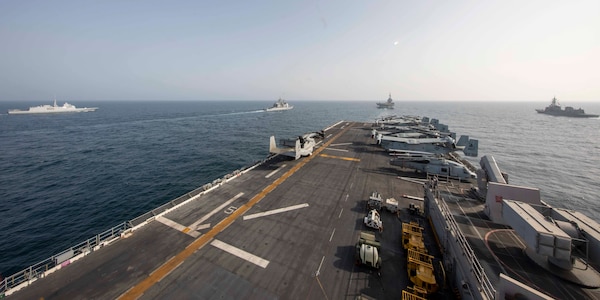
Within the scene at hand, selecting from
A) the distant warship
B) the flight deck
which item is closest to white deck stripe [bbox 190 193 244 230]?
the flight deck

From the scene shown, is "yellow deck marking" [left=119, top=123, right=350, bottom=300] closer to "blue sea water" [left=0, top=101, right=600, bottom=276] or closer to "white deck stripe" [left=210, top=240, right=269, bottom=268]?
"white deck stripe" [left=210, top=240, right=269, bottom=268]

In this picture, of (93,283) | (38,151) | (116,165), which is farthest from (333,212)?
(38,151)

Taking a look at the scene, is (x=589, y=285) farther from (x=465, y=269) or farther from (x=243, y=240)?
(x=243, y=240)

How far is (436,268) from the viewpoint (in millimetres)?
17688

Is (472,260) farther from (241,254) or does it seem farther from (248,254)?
(241,254)

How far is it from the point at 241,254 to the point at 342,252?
30.2ft

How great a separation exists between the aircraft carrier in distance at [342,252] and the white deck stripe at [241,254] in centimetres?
9

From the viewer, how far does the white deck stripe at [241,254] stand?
1858 cm

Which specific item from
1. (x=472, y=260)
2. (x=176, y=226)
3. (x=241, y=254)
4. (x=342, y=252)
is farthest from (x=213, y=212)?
(x=472, y=260)

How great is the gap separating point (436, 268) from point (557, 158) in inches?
3249

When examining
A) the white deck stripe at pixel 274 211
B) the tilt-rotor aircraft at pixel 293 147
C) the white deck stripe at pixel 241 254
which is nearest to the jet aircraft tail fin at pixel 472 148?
the tilt-rotor aircraft at pixel 293 147

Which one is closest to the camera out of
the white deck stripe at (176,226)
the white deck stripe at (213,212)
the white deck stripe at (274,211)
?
the white deck stripe at (176,226)

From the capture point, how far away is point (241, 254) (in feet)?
63.8

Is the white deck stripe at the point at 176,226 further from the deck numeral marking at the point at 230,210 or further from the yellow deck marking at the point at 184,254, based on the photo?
the deck numeral marking at the point at 230,210
